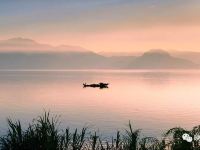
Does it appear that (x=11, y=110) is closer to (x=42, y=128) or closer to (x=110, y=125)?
(x=110, y=125)

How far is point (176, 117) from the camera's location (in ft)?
285

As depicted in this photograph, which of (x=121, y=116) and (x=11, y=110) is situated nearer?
(x=121, y=116)

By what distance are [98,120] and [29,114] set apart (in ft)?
53.8

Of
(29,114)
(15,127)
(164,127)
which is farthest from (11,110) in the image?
(15,127)

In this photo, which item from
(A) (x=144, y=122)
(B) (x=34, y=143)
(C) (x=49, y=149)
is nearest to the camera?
(C) (x=49, y=149)

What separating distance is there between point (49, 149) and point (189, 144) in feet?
12.8

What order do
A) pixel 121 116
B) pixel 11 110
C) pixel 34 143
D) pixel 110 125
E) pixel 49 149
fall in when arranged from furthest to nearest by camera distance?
1. pixel 11 110
2. pixel 121 116
3. pixel 110 125
4. pixel 34 143
5. pixel 49 149

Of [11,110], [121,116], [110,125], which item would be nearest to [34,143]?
[110,125]

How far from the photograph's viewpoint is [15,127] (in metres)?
12.4

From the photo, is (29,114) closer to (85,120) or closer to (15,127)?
(85,120)

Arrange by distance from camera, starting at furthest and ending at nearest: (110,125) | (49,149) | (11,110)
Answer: (11,110)
(110,125)
(49,149)

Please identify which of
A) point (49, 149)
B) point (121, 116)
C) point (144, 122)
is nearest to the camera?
point (49, 149)

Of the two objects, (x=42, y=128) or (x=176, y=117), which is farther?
(x=176, y=117)

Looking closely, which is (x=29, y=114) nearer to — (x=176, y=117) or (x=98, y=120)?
(x=98, y=120)
